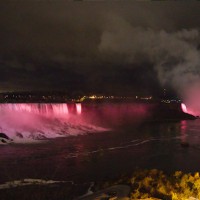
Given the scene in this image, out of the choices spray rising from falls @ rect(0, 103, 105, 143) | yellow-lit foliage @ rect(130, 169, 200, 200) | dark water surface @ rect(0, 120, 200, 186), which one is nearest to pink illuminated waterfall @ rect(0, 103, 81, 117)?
spray rising from falls @ rect(0, 103, 105, 143)

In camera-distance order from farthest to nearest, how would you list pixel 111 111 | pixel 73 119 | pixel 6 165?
pixel 111 111 → pixel 73 119 → pixel 6 165

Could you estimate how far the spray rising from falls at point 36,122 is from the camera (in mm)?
39562

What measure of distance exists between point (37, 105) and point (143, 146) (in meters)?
24.2

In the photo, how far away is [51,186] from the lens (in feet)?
51.9

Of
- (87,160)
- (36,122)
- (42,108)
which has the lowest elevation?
(87,160)

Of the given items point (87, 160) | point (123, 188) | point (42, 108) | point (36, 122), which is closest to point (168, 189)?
point (123, 188)

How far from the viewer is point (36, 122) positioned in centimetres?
4691

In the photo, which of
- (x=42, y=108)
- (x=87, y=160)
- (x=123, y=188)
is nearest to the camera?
(x=123, y=188)

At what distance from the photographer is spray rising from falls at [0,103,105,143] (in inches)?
1558

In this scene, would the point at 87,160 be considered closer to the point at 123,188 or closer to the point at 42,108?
the point at 123,188

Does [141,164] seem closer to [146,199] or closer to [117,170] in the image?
[117,170]

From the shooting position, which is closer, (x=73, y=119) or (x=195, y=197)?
(x=195, y=197)

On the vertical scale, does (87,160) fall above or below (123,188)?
below

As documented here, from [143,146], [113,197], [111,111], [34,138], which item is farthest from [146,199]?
[111,111]
